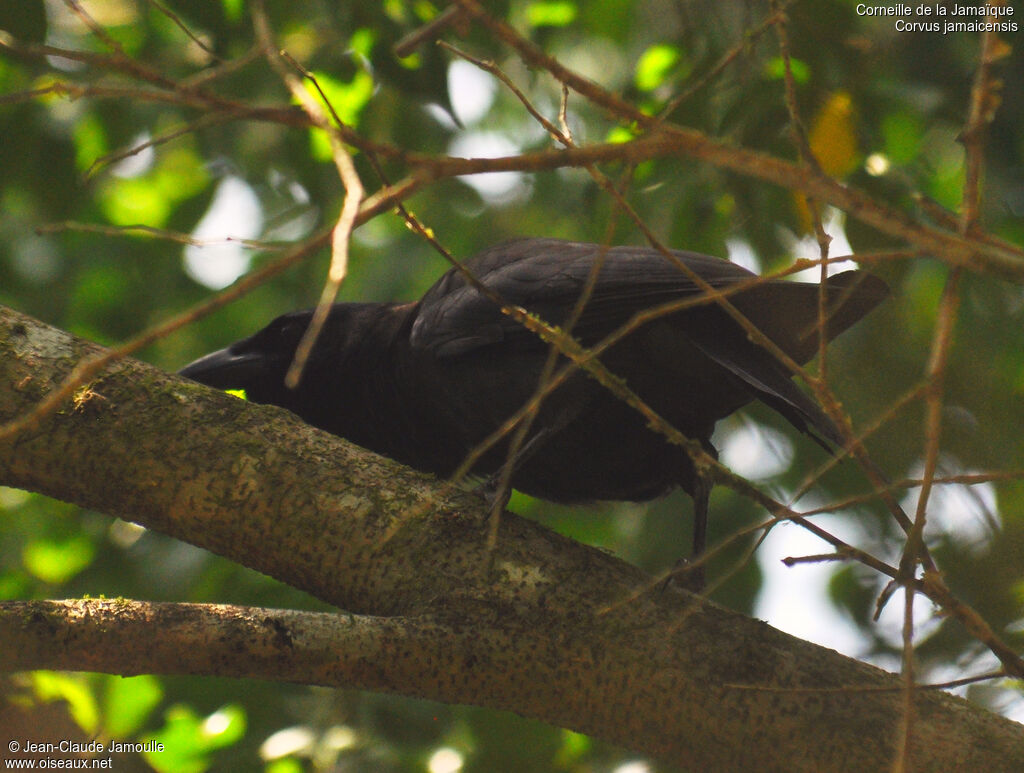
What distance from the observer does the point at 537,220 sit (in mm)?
5594

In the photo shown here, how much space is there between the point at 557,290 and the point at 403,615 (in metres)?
1.14

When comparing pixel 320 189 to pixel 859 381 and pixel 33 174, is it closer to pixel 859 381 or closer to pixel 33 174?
pixel 33 174

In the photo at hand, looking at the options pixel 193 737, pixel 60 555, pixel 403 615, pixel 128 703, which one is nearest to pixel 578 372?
pixel 403 615

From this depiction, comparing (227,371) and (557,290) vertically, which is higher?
(557,290)

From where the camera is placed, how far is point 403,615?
1957 millimetres

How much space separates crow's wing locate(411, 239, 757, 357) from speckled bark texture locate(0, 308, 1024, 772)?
2.39 feet

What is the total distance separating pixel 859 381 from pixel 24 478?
296 centimetres

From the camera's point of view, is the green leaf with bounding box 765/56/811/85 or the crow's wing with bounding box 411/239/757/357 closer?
the crow's wing with bounding box 411/239/757/357

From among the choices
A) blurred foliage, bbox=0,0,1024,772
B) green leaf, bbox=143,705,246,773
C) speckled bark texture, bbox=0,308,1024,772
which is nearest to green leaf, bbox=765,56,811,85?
blurred foliage, bbox=0,0,1024,772

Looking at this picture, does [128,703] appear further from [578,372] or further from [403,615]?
[578,372]

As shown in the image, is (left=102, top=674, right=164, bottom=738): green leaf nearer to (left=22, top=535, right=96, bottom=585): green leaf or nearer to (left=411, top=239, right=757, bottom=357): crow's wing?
(left=22, top=535, right=96, bottom=585): green leaf

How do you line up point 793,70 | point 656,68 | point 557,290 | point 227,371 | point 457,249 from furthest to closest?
1. point 457,249
2. point 656,68
3. point 227,371
4. point 793,70
5. point 557,290

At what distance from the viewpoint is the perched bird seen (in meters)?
2.60

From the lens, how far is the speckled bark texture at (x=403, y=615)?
168 centimetres
